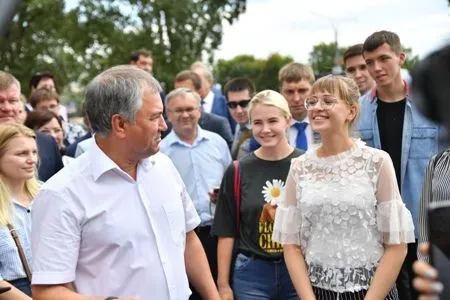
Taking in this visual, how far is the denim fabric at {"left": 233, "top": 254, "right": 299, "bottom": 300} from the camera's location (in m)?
5.61

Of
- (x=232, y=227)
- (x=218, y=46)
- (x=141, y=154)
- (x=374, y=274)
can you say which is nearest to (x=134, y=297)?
(x=141, y=154)

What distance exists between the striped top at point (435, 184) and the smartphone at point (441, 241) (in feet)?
5.93

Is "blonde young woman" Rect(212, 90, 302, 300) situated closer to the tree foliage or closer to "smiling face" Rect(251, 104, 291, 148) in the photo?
"smiling face" Rect(251, 104, 291, 148)

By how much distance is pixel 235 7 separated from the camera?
117 ft

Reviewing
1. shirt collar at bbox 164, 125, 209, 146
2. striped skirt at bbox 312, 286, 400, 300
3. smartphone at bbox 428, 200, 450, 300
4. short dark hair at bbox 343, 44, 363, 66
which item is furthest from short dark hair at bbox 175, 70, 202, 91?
smartphone at bbox 428, 200, 450, 300

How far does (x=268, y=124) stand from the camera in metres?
6.00

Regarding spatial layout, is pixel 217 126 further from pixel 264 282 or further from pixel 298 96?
pixel 264 282

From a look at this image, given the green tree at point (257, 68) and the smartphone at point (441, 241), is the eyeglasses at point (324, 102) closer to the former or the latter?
the smartphone at point (441, 241)

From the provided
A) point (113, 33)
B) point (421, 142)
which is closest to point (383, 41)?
point (421, 142)

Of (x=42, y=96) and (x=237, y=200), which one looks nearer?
(x=237, y=200)

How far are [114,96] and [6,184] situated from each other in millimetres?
1825

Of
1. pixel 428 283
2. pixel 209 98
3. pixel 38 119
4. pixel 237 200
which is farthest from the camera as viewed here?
pixel 209 98

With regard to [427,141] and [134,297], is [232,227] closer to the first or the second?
[427,141]

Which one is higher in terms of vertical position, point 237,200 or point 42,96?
point 42,96
